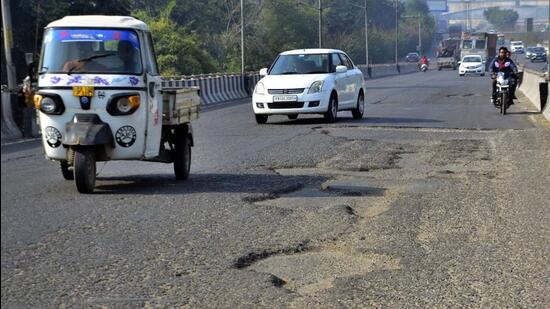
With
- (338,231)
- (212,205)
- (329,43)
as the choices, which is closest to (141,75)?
(212,205)

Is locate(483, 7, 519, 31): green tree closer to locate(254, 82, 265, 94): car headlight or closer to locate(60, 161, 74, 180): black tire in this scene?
locate(254, 82, 265, 94): car headlight

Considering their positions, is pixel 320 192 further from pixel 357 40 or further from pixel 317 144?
pixel 357 40

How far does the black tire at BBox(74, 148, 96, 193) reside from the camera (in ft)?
31.4

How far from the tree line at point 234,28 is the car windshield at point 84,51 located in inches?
325

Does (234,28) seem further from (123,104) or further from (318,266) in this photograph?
(318,266)

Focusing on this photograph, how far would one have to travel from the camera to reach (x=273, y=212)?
9.14 metres

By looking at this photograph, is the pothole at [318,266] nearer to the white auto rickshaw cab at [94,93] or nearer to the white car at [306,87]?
the white auto rickshaw cab at [94,93]

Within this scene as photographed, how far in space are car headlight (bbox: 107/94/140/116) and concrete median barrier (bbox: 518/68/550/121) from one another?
587 inches

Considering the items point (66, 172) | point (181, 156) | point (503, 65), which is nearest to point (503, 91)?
point (503, 65)

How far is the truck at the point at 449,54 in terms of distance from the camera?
91250 mm

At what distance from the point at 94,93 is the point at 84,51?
460mm

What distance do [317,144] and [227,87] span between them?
22.1 meters

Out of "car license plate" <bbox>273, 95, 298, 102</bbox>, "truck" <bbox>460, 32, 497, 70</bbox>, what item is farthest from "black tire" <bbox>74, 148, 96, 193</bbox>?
"truck" <bbox>460, 32, 497, 70</bbox>

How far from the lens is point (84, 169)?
9.64 metres
